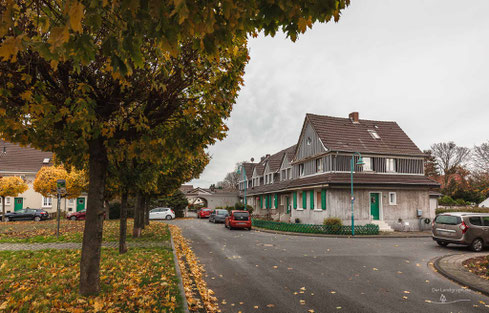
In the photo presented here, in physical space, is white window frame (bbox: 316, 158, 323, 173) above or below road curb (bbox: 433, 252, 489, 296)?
above

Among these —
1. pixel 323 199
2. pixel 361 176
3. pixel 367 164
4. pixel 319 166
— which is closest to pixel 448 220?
pixel 361 176

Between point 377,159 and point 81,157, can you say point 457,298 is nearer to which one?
point 81,157

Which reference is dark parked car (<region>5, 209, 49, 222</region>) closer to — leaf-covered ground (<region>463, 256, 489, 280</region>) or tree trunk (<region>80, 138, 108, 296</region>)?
tree trunk (<region>80, 138, 108, 296</region>)

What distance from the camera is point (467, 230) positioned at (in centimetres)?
1380

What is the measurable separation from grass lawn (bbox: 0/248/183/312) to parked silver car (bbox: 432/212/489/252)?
41.4 ft

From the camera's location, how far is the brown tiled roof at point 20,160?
41875 mm

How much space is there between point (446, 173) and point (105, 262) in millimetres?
65853

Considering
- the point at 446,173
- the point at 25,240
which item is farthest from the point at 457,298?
the point at 446,173

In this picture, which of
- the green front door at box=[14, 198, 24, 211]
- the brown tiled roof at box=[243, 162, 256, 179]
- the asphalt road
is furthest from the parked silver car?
the green front door at box=[14, 198, 24, 211]

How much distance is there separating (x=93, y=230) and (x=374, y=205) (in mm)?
23039

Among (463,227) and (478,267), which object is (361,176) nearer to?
(463,227)

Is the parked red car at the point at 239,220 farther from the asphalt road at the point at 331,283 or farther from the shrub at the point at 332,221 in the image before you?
the asphalt road at the point at 331,283

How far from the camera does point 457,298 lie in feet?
21.9

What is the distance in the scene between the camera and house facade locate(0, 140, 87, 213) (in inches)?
1600
